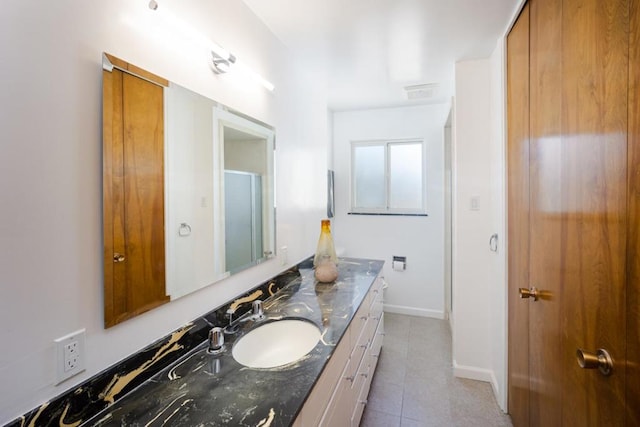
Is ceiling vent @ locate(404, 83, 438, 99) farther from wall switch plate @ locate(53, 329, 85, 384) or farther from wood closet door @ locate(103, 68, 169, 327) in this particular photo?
wall switch plate @ locate(53, 329, 85, 384)

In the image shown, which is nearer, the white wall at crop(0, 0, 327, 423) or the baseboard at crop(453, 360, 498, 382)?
the white wall at crop(0, 0, 327, 423)

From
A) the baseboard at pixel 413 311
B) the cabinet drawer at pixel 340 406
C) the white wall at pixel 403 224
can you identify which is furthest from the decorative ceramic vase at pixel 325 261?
the baseboard at pixel 413 311

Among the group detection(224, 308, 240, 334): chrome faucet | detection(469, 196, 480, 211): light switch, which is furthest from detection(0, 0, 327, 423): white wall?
detection(469, 196, 480, 211): light switch

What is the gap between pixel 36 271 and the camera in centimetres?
73

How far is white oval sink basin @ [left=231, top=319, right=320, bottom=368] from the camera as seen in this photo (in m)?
1.30

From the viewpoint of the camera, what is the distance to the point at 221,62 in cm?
136

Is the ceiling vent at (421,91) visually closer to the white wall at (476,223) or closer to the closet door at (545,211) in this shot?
the white wall at (476,223)

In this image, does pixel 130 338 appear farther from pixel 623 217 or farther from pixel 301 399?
pixel 623 217

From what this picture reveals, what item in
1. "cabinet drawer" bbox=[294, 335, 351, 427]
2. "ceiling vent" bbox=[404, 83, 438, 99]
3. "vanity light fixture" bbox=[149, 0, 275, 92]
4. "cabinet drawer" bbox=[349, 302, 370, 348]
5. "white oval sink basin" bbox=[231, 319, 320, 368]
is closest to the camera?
"cabinet drawer" bbox=[294, 335, 351, 427]

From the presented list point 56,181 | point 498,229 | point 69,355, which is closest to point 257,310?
point 69,355

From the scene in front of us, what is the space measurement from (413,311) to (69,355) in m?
3.36

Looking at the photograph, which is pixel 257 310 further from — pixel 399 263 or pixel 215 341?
pixel 399 263

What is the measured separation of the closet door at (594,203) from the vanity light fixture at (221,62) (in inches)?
53.1

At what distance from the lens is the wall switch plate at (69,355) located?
0.77 m
